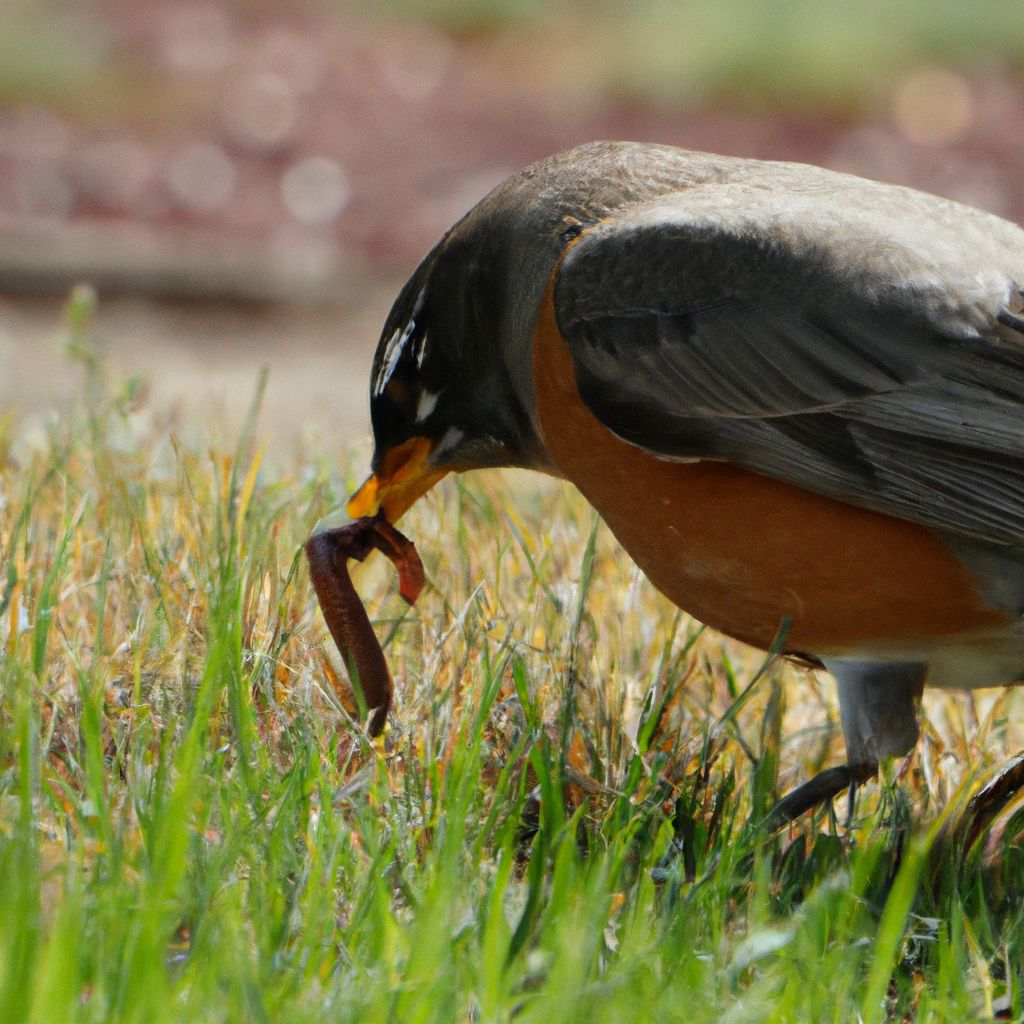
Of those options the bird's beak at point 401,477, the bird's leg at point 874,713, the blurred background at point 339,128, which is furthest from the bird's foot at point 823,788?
the blurred background at point 339,128

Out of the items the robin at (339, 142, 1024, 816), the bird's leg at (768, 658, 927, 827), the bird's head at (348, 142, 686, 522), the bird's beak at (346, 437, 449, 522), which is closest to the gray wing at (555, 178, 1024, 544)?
the robin at (339, 142, 1024, 816)

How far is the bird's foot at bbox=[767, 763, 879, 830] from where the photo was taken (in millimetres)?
3328

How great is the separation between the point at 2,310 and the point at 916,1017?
307 inches

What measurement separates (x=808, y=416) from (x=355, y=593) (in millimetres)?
957

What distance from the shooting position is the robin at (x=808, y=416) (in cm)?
326

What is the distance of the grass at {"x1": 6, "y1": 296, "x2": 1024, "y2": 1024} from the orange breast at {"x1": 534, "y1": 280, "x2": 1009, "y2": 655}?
206 millimetres

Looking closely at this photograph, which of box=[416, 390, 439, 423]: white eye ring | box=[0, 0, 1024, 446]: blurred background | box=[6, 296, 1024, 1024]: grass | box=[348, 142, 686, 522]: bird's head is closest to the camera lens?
box=[6, 296, 1024, 1024]: grass

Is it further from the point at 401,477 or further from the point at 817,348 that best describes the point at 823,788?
the point at 401,477

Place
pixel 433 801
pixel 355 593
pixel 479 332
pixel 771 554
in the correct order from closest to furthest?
pixel 433 801, pixel 771 554, pixel 355 593, pixel 479 332

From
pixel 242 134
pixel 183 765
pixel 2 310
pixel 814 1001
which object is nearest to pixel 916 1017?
pixel 814 1001

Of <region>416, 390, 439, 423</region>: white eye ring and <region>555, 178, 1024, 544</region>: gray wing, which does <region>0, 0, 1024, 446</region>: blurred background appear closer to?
<region>416, 390, 439, 423</region>: white eye ring

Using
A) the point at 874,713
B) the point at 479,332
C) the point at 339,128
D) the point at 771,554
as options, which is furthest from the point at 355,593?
the point at 339,128

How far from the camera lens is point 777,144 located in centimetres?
1403

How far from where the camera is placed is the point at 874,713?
347 centimetres
